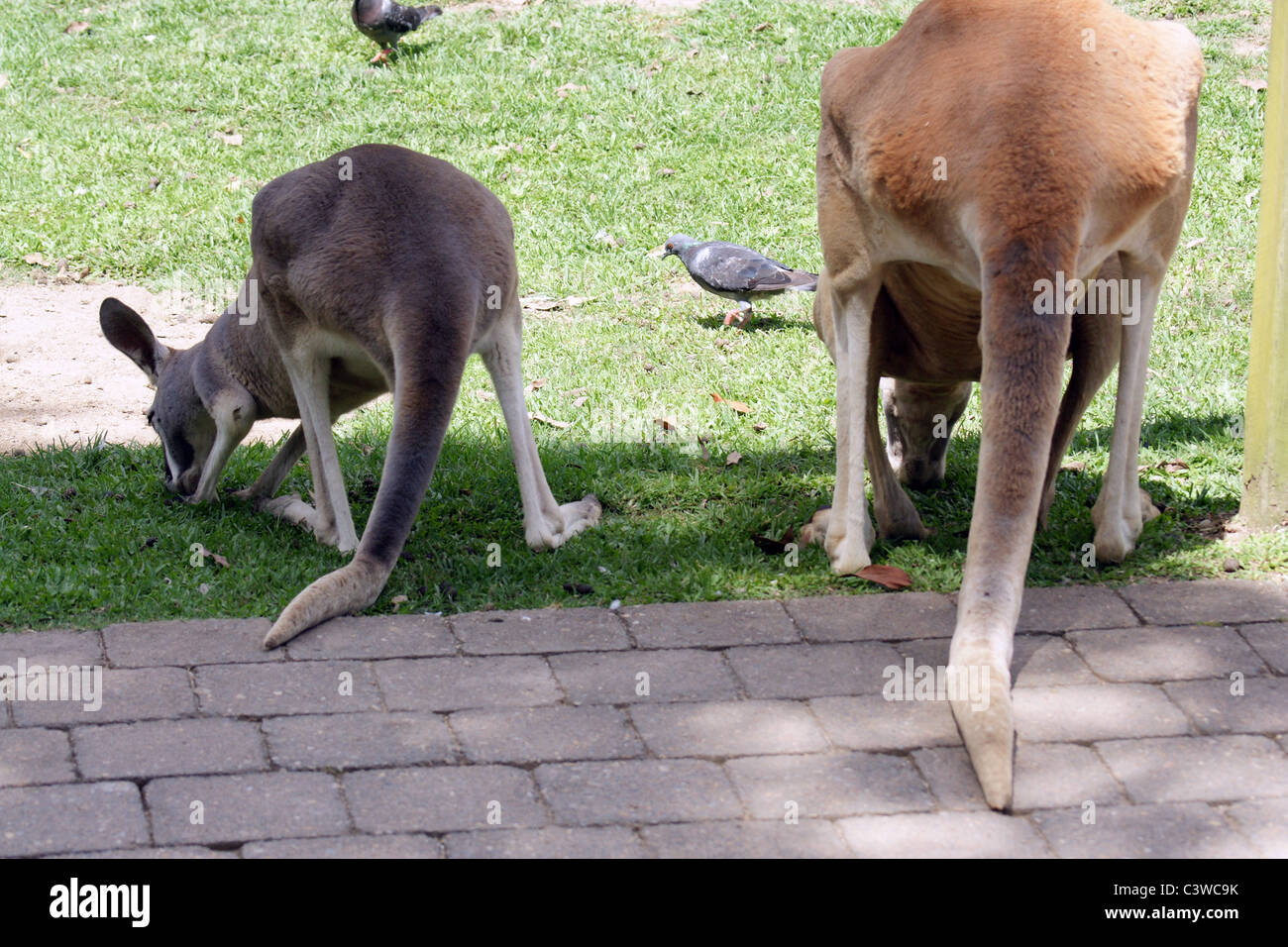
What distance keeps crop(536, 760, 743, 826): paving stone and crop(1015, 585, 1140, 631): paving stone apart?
1.13 m

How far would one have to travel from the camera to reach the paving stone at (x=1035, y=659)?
3.51 meters

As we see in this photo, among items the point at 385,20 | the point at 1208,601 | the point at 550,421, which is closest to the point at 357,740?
the point at 1208,601

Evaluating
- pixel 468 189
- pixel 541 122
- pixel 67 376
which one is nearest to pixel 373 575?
pixel 468 189

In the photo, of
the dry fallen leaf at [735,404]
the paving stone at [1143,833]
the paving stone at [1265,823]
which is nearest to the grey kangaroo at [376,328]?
the dry fallen leaf at [735,404]

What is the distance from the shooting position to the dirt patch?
5.97 m

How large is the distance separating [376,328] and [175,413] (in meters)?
1.53

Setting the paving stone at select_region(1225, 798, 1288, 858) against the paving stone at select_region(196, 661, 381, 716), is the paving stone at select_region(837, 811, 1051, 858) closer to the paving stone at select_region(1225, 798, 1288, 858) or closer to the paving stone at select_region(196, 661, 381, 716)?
the paving stone at select_region(1225, 798, 1288, 858)

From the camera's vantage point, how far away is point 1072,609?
3.90 m

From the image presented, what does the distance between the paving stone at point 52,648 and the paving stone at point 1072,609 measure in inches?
95.8

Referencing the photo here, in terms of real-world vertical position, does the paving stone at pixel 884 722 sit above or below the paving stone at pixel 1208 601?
above

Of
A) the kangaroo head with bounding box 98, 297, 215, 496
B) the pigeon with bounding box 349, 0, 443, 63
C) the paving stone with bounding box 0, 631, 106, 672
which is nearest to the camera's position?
the paving stone with bounding box 0, 631, 106, 672

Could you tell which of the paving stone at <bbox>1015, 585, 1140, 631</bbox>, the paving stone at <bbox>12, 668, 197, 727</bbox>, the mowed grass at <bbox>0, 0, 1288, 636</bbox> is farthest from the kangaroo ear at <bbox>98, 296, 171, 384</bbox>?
the paving stone at <bbox>1015, 585, 1140, 631</bbox>

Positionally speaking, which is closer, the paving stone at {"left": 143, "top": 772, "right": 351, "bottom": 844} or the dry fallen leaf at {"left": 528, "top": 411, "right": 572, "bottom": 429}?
the paving stone at {"left": 143, "top": 772, "right": 351, "bottom": 844}

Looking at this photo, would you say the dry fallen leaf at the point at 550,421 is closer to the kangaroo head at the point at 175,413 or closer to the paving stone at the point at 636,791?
the kangaroo head at the point at 175,413
